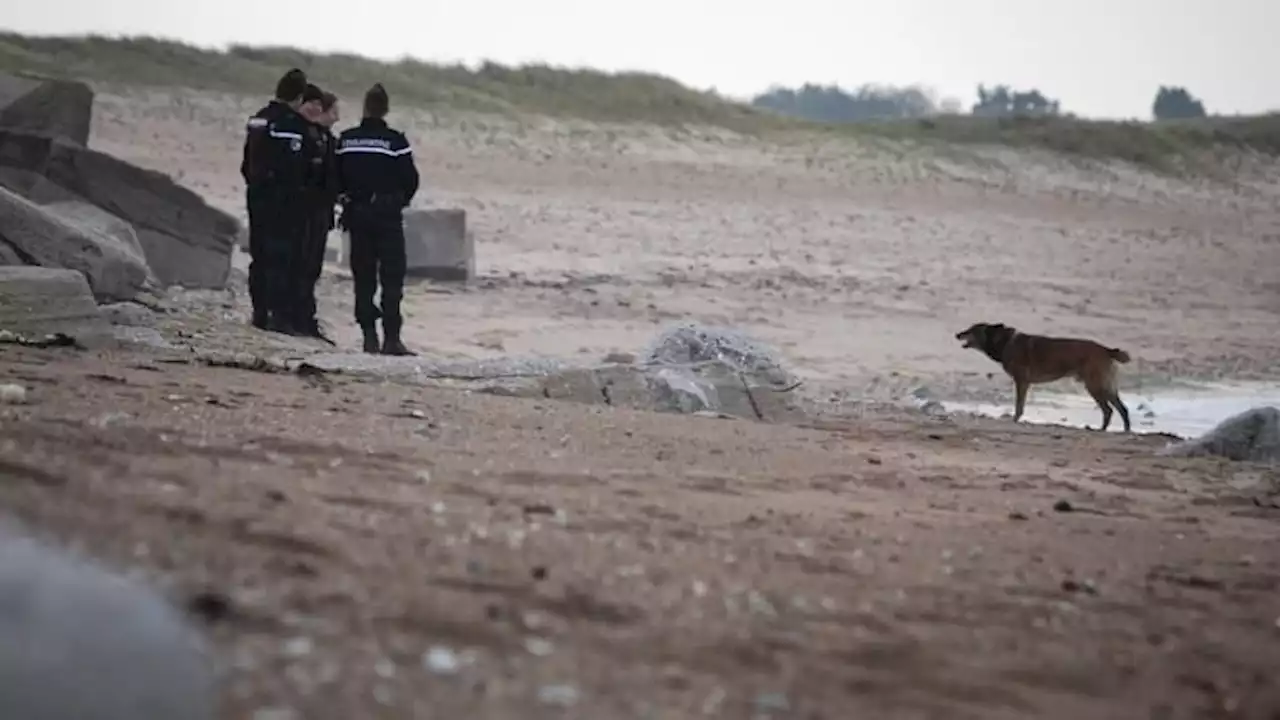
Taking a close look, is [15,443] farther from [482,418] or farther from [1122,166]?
[1122,166]

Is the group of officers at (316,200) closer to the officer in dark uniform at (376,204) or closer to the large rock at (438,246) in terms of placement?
the officer in dark uniform at (376,204)

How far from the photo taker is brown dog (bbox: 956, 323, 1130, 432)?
1056cm

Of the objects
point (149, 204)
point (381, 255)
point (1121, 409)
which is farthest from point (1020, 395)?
point (149, 204)

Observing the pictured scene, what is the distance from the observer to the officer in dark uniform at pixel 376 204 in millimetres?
9805

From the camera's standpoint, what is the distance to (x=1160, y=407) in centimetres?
1219

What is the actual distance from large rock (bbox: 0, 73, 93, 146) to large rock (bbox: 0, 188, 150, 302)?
1091 mm

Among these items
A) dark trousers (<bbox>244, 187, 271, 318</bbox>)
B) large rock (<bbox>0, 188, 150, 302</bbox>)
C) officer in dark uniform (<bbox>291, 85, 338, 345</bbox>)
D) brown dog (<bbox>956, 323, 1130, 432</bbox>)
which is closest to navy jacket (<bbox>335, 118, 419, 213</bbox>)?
officer in dark uniform (<bbox>291, 85, 338, 345</bbox>)

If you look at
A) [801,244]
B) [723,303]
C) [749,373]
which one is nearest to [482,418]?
[749,373]

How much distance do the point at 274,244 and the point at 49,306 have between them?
8.76ft

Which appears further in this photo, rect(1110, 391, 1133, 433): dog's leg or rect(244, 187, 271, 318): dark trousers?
rect(1110, 391, 1133, 433): dog's leg

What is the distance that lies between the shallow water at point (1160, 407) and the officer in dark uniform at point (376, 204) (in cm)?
357

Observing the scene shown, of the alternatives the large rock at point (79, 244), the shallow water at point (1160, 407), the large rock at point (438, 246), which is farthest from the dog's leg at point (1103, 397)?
the large rock at point (438, 246)

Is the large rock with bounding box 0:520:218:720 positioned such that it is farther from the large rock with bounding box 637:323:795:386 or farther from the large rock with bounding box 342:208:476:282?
the large rock with bounding box 342:208:476:282

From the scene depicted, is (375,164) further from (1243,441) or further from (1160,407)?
(1160,407)
